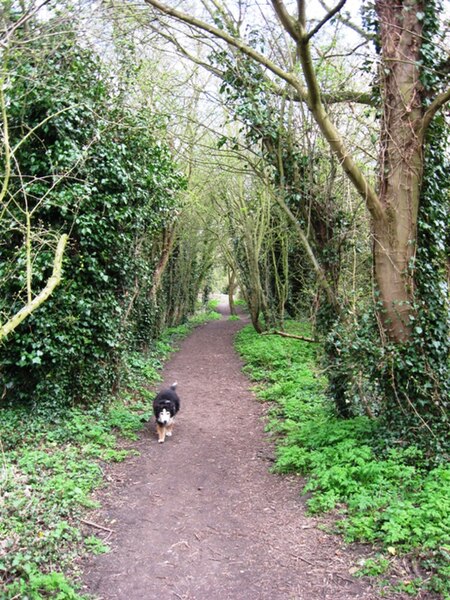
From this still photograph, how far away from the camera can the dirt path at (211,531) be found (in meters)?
3.95

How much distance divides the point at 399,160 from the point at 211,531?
512 cm

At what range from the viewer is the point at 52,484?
5.24 m

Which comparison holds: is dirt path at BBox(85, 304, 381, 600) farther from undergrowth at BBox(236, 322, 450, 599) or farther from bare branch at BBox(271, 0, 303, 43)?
bare branch at BBox(271, 0, 303, 43)

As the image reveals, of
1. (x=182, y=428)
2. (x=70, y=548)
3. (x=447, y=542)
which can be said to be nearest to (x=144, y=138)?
(x=182, y=428)

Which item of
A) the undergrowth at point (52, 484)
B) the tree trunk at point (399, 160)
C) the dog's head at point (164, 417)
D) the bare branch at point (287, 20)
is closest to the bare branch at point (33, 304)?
the undergrowth at point (52, 484)

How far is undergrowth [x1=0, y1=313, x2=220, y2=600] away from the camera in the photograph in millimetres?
3721

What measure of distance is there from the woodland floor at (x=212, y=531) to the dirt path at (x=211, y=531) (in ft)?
0.03

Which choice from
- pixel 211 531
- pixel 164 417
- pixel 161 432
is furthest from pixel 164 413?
pixel 211 531

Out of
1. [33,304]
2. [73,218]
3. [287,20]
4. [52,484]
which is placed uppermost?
[287,20]

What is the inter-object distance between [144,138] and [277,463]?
664 centimetres

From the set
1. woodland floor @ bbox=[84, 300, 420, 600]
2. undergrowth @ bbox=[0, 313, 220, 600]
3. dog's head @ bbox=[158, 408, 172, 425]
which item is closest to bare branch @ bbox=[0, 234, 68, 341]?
undergrowth @ bbox=[0, 313, 220, 600]

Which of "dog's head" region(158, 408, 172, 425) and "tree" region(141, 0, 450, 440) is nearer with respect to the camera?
"tree" region(141, 0, 450, 440)

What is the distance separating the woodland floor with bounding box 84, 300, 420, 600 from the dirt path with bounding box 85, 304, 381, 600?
1cm

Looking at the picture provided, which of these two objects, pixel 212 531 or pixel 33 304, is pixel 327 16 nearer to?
pixel 33 304
